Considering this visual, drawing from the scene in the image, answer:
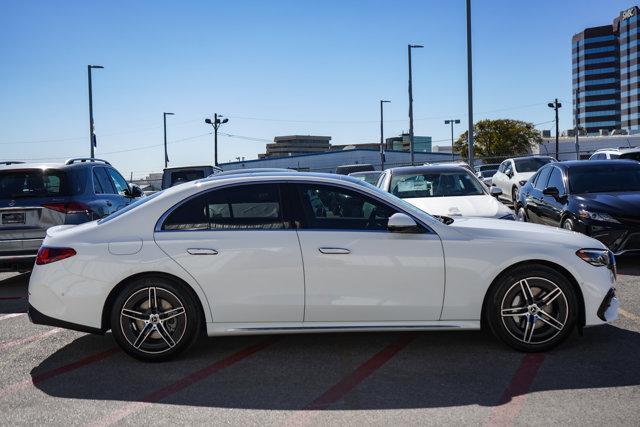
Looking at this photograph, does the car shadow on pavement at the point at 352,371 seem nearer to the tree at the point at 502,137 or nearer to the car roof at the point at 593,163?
the car roof at the point at 593,163

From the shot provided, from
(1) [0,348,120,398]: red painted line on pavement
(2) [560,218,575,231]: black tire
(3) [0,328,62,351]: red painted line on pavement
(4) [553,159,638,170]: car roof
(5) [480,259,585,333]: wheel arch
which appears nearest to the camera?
(1) [0,348,120,398]: red painted line on pavement

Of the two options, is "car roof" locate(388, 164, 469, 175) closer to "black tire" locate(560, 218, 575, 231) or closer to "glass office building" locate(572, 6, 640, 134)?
"black tire" locate(560, 218, 575, 231)

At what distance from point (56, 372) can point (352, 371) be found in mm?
2301

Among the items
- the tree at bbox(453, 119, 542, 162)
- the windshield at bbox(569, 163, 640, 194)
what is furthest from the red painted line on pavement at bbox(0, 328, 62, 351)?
the tree at bbox(453, 119, 542, 162)

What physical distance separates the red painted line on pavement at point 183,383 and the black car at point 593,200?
531cm

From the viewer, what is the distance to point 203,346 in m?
5.64

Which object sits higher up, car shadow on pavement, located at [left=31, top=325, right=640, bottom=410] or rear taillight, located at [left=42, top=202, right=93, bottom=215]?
rear taillight, located at [left=42, top=202, right=93, bottom=215]

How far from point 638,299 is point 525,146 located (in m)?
75.0

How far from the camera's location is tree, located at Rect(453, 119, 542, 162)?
254ft

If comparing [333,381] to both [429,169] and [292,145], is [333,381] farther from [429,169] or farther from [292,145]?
[292,145]

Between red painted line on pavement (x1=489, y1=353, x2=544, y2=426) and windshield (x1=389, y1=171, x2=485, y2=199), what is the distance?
5699mm

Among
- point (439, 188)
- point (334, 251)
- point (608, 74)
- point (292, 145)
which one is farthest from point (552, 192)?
point (292, 145)

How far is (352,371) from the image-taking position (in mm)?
4871

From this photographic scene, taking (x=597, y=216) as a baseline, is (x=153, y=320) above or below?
below
